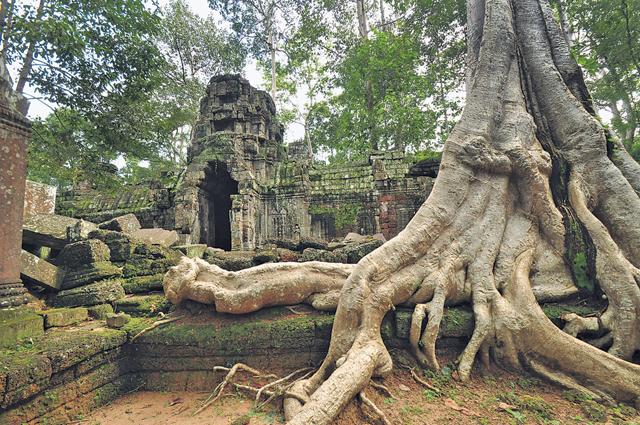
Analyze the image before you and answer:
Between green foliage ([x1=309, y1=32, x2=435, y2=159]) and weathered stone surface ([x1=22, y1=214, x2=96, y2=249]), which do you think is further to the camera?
green foliage ([x1=309, y1=32, x2=435, y2=159])

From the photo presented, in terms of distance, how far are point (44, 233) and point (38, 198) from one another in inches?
60.9

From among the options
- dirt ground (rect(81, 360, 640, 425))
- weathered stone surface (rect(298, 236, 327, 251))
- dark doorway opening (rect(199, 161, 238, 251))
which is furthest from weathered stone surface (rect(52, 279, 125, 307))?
dark doorway opening (rect(199, 161, 238, 251))

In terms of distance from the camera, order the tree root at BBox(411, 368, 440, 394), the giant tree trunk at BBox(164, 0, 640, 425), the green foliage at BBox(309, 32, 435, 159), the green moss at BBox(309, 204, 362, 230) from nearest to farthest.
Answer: the tree root at BBox(411, 368, 440, 394), the giant tree trunk at BBox(164, 0, 640, 425), the green moss at BBox(309, 204, 362, 230), the green foliage at BBox(309, 32, 435, 159)

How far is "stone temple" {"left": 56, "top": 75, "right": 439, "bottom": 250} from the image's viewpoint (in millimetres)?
9227

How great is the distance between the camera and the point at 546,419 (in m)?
2.15

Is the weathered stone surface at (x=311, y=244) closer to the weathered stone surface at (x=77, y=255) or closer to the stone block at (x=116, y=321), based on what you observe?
the weathered stone surface at (x=77, y=255)

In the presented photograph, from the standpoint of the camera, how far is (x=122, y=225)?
19.4ft

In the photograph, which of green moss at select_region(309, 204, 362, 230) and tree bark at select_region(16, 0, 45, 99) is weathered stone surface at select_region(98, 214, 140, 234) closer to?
tree bark at select_region(16, 0, 45, 99)

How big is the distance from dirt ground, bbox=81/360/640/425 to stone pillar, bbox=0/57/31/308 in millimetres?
1353

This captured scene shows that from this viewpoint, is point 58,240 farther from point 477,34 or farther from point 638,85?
point 638,85

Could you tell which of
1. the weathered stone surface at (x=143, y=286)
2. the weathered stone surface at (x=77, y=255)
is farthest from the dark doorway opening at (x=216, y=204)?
the weathered stone surface at (x=143, y=286)

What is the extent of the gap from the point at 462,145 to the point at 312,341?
2575mm

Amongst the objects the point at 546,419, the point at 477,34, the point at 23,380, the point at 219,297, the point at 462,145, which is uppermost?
the point at 477,34

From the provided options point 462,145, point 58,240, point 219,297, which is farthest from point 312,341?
point 58,240
